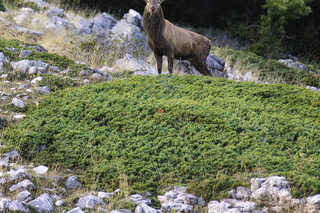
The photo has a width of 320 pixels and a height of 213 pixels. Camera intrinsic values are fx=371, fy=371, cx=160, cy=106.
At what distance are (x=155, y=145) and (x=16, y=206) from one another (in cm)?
229

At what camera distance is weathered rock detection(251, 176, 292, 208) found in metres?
4.51

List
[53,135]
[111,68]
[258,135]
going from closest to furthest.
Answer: [258,135]
[53,135]
[111,68]

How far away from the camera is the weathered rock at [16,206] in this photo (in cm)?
460

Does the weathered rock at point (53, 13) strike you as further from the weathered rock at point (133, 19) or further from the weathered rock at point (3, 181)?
the weathered rock at point (3, 181)

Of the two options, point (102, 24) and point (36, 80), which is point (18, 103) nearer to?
point (36, 80)

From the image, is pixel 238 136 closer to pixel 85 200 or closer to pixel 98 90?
pixel 85 200

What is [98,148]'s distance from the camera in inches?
241

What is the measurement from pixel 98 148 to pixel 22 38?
7.95 meters

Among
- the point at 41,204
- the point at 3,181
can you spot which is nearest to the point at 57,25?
the point at 3,181

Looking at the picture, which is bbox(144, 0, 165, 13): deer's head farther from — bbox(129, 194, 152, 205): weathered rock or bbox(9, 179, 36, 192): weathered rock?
bbox(9, 179, 36, 192): weathered rock

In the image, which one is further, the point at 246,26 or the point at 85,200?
the point at 246,26

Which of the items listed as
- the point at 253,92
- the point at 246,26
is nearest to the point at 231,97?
the point at 253,92

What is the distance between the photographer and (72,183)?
550cm

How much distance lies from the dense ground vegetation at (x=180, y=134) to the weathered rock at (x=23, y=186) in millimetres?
766
